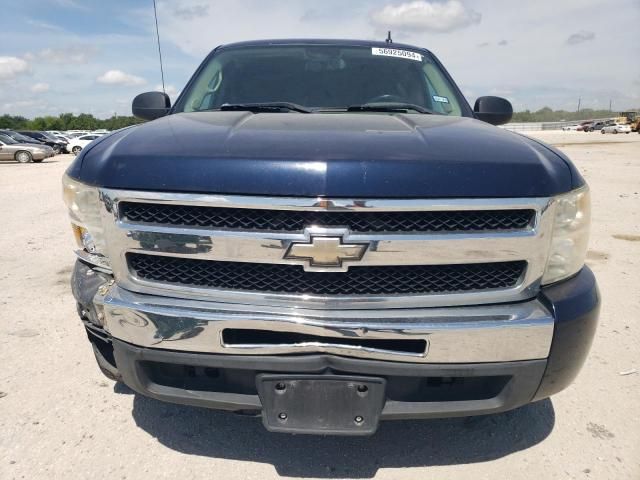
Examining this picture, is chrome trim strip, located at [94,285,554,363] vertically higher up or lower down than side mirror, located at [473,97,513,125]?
lower down

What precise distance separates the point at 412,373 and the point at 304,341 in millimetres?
390

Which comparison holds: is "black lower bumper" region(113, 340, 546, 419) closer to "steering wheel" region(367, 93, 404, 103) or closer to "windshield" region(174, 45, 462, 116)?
"windshield" region(174, 45, 462, 116)

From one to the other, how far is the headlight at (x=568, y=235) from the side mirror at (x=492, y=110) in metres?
1.46

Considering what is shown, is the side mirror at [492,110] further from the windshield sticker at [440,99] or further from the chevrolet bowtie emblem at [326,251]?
the chevrolet bowtie emblem at [326,251]

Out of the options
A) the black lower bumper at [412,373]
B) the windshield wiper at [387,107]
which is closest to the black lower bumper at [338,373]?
the black lower bumper at [412,373]

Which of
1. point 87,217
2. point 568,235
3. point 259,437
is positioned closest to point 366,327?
point 568,235

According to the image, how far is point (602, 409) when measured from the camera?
2535mm

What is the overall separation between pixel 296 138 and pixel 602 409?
208cm

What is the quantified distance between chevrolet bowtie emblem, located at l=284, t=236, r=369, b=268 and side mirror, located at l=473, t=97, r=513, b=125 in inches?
78.7

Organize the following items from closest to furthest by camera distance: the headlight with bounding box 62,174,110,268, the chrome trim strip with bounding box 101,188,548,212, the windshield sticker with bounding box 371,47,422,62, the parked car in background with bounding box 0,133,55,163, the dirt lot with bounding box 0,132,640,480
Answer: the chrome trim strip with bounding box 101,188,548,212, the headlight with bounding box 62,174,110,268, the dirt lot with bounding box 0,132,640,480, the windshield sticker with bounding box 371,47,422,62, the parked car in background with bounding box 0,133,55,163

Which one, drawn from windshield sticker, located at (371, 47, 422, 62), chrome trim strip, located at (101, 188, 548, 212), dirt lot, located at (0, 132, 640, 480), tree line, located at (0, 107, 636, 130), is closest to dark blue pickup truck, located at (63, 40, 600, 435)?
chrome trim strip, located at (101, 188, 548, 212)

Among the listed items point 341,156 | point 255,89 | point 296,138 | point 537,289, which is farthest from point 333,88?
point 537,289

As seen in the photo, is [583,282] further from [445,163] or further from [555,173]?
[445,163]

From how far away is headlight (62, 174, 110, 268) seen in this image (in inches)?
75.0
